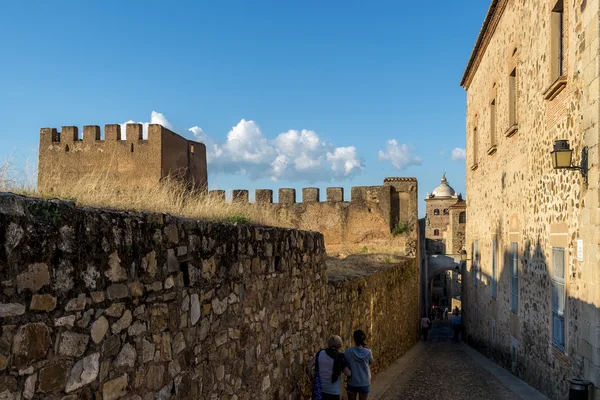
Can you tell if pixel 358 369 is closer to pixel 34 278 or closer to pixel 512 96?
pixel 34 278

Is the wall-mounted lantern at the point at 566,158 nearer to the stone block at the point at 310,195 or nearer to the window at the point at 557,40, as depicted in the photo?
the window at the point at 557,40

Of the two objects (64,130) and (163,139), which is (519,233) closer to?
(163,139)

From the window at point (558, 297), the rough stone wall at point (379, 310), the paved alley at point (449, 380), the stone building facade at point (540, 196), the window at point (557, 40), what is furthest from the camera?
the paved alley at point (449, 380)

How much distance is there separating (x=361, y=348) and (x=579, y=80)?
4369mm

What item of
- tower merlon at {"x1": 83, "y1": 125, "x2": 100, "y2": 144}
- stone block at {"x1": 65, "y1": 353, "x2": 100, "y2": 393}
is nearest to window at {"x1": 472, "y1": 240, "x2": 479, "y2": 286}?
tower merlon at {"x1": 83, "y1": 125, "x2": 100, "y2": 144}

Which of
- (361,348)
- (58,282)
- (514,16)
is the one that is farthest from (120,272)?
(514,16)

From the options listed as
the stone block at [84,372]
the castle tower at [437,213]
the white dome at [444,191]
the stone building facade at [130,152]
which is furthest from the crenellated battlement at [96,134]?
the white dome at [444,191]

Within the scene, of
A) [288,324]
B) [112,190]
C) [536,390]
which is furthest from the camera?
[536,390]

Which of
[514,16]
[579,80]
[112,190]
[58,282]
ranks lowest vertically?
[58,282]

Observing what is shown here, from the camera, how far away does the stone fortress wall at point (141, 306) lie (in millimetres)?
2104

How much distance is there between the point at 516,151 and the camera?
1067 cm

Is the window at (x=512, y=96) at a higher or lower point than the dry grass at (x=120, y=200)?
higher

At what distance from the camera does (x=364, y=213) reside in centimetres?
2066

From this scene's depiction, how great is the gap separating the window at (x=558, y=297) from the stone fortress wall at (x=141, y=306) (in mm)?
4103
